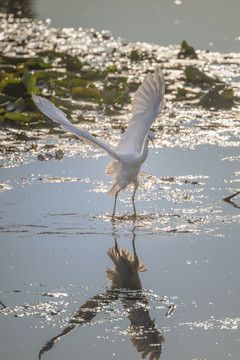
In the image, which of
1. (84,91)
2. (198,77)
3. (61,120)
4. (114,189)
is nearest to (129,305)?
(61,120)

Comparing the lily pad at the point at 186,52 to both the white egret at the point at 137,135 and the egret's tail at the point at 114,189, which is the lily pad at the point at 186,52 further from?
the egret's tail at the point at 114,189

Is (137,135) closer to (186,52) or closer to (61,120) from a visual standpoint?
(61,120)

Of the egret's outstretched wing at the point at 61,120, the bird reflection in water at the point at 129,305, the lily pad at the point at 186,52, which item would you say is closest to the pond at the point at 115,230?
the bird reflection in water at the point at 129,305

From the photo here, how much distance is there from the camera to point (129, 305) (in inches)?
171

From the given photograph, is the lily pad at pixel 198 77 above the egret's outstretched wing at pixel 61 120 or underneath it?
above

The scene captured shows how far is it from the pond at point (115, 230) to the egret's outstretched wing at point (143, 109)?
558 millimetres

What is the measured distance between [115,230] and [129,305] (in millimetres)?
1418

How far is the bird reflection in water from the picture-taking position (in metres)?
3.88

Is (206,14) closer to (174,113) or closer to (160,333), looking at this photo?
(174,113)

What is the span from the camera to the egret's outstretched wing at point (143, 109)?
19.0 feet

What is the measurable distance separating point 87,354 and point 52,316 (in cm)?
48

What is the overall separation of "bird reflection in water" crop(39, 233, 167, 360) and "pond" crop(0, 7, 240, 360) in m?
0.01

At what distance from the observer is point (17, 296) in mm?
4441

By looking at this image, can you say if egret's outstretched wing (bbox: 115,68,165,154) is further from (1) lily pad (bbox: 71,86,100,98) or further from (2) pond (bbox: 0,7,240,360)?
(1) lily pad (bbox: 71,86,100,98)
